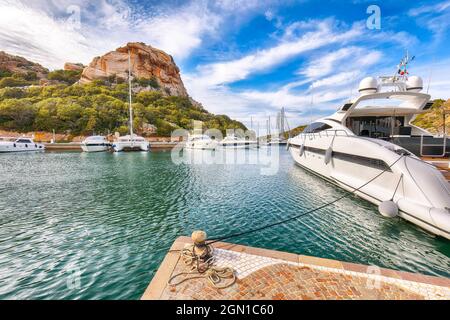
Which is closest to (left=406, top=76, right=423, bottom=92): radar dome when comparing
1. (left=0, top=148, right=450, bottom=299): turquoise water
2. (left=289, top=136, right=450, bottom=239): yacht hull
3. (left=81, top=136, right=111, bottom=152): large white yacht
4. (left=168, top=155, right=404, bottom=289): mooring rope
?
(left=289, top=136, right=450, bottom=239): yacht hull

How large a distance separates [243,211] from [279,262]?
4417 mm

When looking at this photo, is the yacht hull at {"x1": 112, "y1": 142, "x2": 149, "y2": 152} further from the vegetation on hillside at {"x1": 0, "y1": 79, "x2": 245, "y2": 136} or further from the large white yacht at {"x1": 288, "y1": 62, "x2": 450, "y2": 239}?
the large white yacht at {"x1": 288, "y1": 62, "x2": 450, "y2": 239}

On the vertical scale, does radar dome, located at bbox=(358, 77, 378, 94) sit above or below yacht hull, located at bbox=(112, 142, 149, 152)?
above

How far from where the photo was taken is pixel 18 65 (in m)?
111

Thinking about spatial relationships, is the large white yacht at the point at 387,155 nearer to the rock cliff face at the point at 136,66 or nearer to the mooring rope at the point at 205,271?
the mooring rope at the point at 205,271

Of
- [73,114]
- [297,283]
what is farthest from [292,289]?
[73,114]

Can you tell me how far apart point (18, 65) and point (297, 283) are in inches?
6818

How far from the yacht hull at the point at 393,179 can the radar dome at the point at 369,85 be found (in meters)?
4.10

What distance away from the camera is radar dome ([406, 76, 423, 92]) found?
13234mm

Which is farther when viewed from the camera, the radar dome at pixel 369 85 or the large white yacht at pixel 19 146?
the large white yacht at pixel 19 146

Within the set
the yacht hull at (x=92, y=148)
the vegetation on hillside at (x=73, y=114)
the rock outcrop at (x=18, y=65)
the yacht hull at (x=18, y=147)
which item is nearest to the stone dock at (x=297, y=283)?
the yacht hull at (x=92, y=148)

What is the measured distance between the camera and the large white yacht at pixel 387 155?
6.66 meters

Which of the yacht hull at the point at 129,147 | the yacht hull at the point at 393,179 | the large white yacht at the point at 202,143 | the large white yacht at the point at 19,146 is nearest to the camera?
the yacht hull at the point at 393,179

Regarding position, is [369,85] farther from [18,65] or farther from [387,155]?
[18,65]
